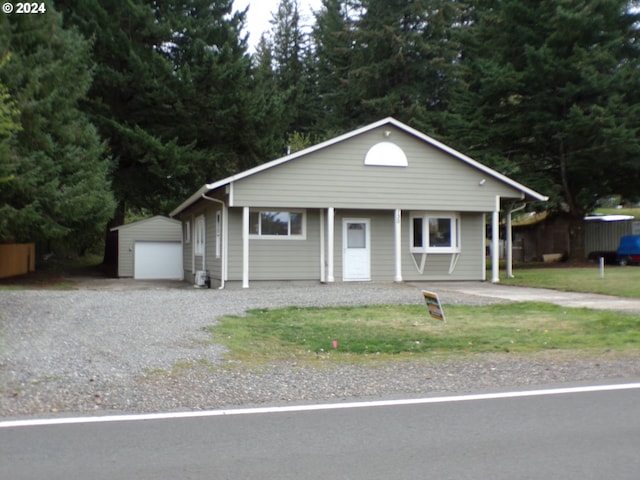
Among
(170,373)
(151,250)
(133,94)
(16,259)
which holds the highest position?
(133,94)

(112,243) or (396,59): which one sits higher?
(396,59)

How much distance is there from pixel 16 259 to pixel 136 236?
16.5ft

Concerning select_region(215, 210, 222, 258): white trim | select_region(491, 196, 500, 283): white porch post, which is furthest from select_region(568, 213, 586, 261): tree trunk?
select_region(215, 210, 222, 258): white trim

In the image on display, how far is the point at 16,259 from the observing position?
2966 centimetres

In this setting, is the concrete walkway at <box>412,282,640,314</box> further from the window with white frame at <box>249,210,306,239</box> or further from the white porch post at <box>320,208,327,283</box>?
the window with white frame at <box>249,210,306,239</box>

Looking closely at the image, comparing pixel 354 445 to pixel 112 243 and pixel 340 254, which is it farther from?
pixel 112 243

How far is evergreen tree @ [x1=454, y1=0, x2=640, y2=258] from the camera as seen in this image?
30922mm

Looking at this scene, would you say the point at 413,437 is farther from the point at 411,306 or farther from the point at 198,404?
the point at 411,306

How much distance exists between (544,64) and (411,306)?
20539 mm

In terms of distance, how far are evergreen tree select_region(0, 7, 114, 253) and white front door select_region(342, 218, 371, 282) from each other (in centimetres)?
857

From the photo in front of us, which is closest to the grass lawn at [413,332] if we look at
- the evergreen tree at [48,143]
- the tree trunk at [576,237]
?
the evergreen tree at [48,143]

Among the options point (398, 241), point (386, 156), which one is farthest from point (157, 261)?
point (386, 156)

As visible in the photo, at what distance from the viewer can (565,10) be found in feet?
102

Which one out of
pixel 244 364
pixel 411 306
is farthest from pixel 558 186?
pixel 244 364
